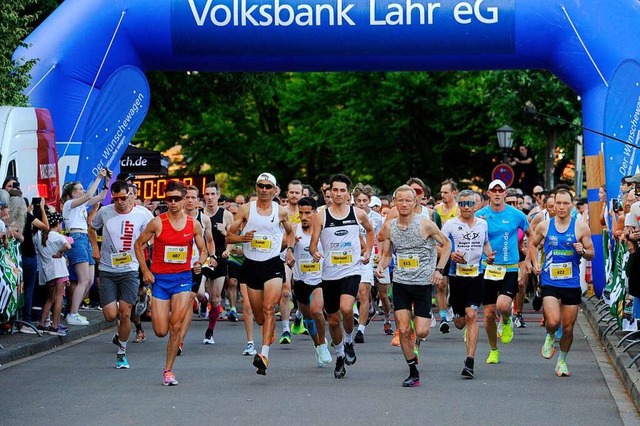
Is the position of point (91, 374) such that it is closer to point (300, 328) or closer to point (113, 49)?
point (300, 328)

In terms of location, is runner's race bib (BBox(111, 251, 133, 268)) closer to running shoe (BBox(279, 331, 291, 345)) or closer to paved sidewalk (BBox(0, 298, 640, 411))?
paved sidewalk (BBox(0, 298, 640, 411))

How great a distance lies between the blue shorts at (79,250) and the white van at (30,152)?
0.65 m

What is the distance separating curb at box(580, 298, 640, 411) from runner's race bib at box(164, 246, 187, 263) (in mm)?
4072

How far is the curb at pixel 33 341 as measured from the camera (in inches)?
570

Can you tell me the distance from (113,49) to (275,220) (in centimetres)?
813

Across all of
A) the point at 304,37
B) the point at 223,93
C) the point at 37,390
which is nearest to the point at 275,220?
the point at 37,390

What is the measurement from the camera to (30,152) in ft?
55.1

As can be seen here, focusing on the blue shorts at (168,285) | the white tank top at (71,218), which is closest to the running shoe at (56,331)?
the white tank top at (71,218)

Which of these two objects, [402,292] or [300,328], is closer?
[402,292]

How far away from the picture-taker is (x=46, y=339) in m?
15.9

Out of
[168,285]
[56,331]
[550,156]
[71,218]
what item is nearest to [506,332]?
[168,285]

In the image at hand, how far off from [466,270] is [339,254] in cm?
148

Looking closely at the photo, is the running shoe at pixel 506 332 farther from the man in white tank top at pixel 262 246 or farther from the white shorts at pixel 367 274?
the man in white tank top at pixel 262 246

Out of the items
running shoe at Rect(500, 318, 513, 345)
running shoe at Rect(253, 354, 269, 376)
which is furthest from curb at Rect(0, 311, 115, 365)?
running shoe at Rect(500, 318, 513, 345)
